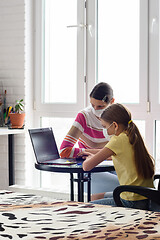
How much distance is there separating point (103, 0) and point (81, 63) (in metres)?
0.65

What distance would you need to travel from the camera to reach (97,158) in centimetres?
257

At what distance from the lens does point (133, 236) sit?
50.9 inches

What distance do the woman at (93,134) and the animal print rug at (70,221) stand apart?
4.83ft

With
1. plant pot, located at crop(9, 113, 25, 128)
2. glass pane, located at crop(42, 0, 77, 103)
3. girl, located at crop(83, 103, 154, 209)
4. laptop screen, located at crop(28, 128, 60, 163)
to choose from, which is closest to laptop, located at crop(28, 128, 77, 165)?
laptop screen, located at crop(28, 128, 60, 163)

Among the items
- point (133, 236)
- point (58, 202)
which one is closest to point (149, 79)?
point (58, 202)

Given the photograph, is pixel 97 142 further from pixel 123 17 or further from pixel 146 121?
pixel 123 17

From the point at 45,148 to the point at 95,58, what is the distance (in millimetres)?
1358

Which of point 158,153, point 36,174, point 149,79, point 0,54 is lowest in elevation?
point 36,174

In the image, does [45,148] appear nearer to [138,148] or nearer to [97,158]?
[97,158]

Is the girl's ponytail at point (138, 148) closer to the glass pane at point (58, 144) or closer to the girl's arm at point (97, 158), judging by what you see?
the girl's arm at point (97, 158)

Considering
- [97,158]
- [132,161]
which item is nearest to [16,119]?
[97,158]

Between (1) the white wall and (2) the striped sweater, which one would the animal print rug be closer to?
(2) the striped sweater

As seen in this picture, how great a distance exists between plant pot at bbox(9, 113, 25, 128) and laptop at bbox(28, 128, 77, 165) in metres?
1.03

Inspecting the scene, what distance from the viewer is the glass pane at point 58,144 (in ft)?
14.2
